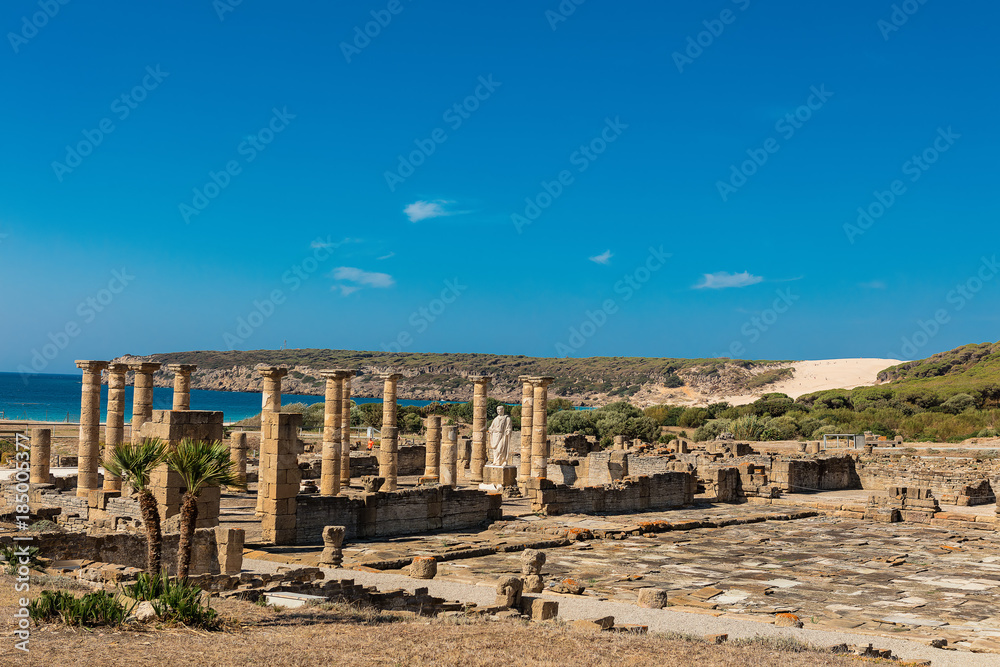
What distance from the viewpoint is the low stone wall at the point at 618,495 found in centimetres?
2577

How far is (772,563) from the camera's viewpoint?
19.0 metres

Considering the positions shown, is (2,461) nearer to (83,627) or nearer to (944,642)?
(83,627)

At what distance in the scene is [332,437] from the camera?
24781 millimetres

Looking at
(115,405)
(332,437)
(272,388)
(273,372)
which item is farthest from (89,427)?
(332,437)

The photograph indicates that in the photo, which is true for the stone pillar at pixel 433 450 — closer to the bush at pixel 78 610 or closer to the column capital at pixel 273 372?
the column capital at pixel 273 372

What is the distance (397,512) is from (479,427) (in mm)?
10306

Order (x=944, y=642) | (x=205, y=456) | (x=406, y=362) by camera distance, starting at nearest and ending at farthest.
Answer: (x=205, y=456)
(x=944, y=642)
(x=406, y=362)

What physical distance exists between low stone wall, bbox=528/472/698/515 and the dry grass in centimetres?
1486

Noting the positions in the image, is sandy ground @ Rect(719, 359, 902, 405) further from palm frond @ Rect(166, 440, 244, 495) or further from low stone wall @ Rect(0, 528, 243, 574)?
palm frond @ Rect(166, 440, 244, 495)

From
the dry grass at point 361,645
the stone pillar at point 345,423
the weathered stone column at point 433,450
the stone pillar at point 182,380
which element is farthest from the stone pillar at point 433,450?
the dry grass at point 361,645

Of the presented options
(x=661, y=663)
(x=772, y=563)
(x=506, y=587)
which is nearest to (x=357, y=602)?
(x=506, y=587)

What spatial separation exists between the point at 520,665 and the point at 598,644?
53.4 inches

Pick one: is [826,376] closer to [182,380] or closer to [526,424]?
[526,424]

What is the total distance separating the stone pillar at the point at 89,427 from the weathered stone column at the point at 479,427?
1173 centimetres
